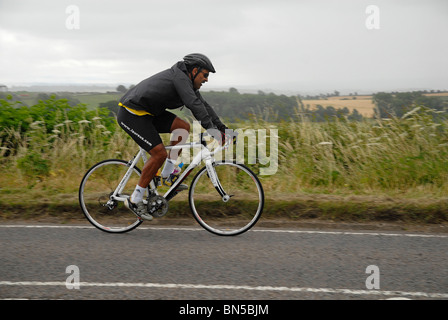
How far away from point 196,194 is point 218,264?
4.88ft

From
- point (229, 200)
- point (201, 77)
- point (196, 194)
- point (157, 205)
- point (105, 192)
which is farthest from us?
point (229, 200)

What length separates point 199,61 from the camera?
581 cm

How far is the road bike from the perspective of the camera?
6301 millimetres

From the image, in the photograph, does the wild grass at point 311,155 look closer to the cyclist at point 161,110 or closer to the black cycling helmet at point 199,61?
the cyclist at point 161,110

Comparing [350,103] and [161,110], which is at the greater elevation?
[350,103]

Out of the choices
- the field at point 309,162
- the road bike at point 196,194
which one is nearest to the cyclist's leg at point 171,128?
the road bike at point 196,194

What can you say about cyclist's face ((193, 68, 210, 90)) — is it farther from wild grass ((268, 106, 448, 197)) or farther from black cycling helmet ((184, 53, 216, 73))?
wild grass ((268, 106, 448, 197))

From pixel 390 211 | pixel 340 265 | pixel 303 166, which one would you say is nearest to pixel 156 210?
pixel 340 265

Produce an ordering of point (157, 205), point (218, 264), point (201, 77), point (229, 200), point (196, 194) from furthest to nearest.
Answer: point (229, 200), point (196, 194), point (157, 205), point (201, 77), point (218, 264)

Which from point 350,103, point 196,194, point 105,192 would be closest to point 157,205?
point 196,194

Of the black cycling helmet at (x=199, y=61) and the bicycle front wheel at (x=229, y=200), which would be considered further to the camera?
the bicycle front wheel at (x=229, y=200)

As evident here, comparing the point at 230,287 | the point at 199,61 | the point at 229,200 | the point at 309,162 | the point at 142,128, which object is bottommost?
the point at 230,287

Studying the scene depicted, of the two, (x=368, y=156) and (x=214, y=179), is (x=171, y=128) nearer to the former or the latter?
(x=214, y=179)

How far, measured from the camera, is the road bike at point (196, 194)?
6301 millimetres
